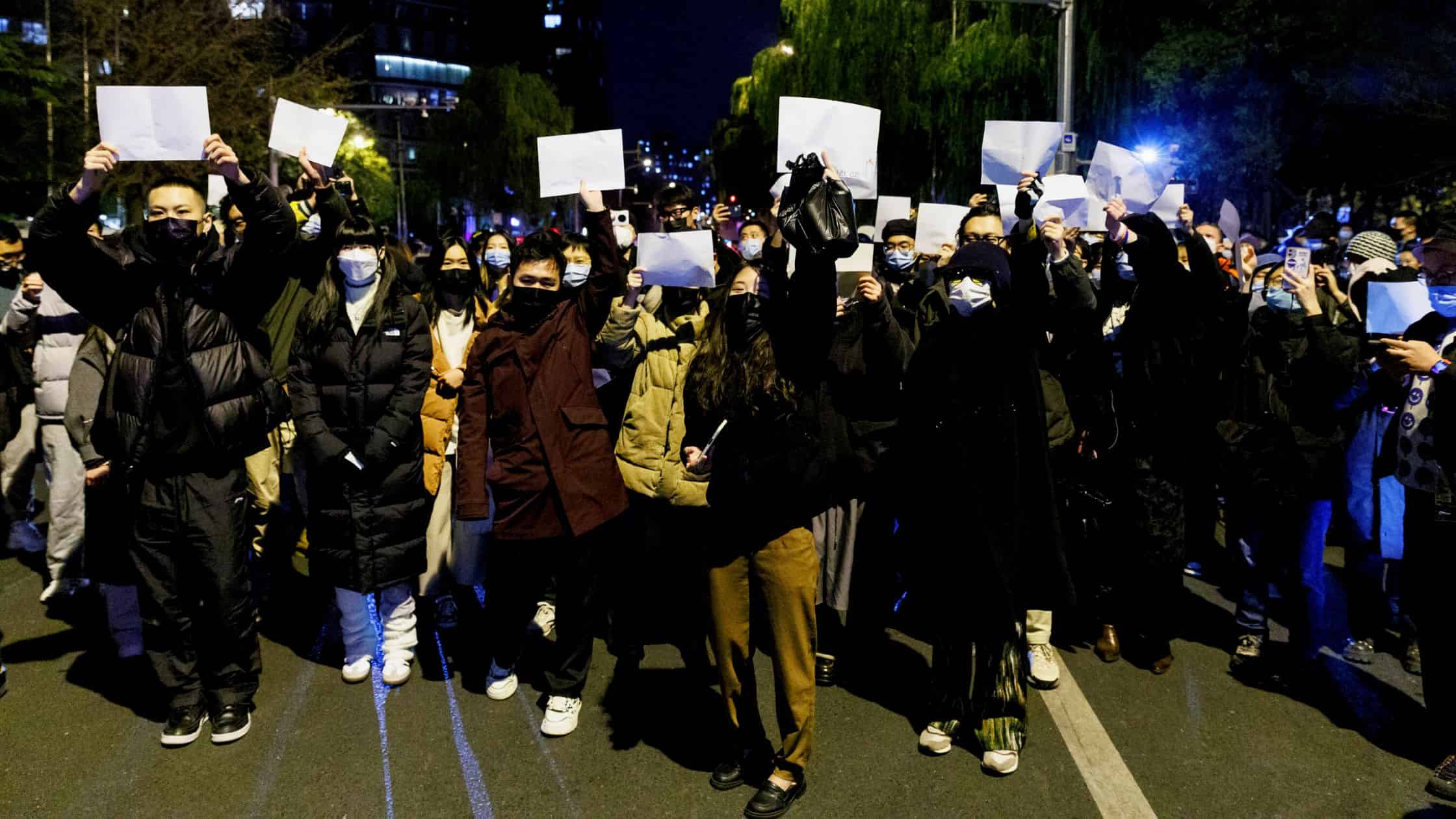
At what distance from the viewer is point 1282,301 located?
16.8 feet

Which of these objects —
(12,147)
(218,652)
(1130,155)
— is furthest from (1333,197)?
(12,147)

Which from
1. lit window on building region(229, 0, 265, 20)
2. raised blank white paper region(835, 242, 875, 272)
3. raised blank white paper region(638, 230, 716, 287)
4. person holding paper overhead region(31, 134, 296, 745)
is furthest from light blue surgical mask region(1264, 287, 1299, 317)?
lit window on building region(229, 0, 265, 20)

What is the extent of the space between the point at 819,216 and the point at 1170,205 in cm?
243

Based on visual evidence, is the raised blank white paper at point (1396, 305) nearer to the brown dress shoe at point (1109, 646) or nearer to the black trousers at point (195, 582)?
the brown dress shoe at point (1109, 646)

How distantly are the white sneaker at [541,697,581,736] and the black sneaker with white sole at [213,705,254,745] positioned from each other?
130 cm

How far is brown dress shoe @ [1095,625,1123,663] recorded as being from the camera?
5.21 metres

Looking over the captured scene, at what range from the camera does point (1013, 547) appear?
415cm

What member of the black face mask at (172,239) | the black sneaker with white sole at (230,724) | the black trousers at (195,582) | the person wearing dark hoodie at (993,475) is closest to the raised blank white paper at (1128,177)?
the person wearing dark hoodie at (993,475)

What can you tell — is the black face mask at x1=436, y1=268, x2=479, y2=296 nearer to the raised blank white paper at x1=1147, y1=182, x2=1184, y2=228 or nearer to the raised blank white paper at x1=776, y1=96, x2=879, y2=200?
the raised blank white paper at x1=776, y1=96, x2=879, y2=200

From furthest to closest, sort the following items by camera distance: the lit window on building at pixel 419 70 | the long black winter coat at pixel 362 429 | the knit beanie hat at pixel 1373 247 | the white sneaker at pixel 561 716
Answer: the lit window on building at pixel 419 70 → the knit beanie hat at pixel 1373 247 → the long black winter coat at pixel 362 429 → the white sneaker at pixel 561 716

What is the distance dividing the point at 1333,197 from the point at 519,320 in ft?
70.7

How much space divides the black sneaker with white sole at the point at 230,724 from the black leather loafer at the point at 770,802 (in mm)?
2283

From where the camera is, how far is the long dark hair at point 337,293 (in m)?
4.88

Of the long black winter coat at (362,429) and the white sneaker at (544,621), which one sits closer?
the long black winter coat at (362,429)
